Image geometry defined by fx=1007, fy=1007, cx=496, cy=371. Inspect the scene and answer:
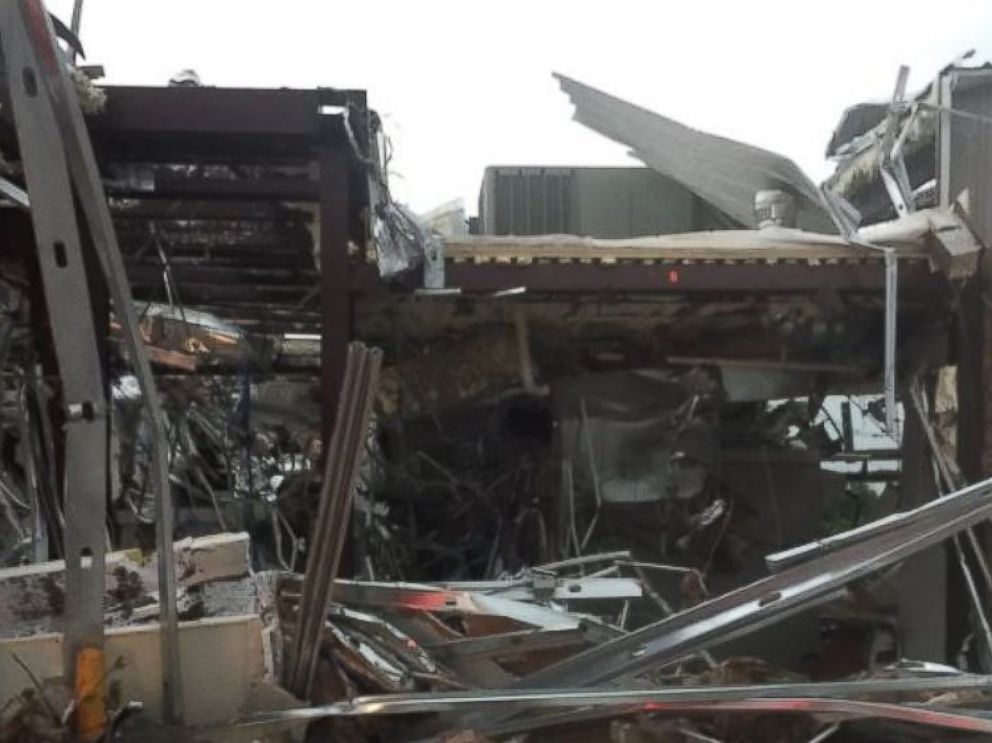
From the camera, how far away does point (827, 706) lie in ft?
9.41

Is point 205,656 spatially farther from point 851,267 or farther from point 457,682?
point 851,267

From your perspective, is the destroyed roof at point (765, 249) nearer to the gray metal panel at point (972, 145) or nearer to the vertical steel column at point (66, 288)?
the gray metal panel at point (972, 145)

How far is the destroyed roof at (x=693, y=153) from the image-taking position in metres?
6.42

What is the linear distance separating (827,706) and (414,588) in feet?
4.80

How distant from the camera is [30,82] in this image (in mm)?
2221

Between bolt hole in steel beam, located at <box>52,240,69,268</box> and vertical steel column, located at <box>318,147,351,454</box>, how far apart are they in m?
2.85

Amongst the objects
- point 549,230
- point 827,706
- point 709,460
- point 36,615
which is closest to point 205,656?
point 36,615

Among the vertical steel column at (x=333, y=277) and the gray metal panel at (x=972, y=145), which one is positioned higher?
the gray metal panel at (x=972, y=145)

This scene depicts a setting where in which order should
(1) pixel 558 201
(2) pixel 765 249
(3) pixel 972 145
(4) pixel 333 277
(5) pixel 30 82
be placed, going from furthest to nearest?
(1) pixel 558 201, (3) pixel 972 145, (2) pixel 765 249, (4) pixel 333 277, (5) pixel 30 82

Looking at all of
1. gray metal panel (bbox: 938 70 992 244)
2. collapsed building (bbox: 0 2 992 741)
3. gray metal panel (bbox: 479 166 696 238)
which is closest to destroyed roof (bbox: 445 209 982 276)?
collapsed building (bbox: 0 2 992 741)

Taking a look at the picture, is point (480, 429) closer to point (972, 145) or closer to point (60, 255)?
point (972, 145)

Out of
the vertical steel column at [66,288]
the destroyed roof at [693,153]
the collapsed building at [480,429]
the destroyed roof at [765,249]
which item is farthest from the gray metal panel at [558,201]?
the vertical steel column at [66,288]

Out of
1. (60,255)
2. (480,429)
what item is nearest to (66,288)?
(60,255)

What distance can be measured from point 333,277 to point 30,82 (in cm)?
304
